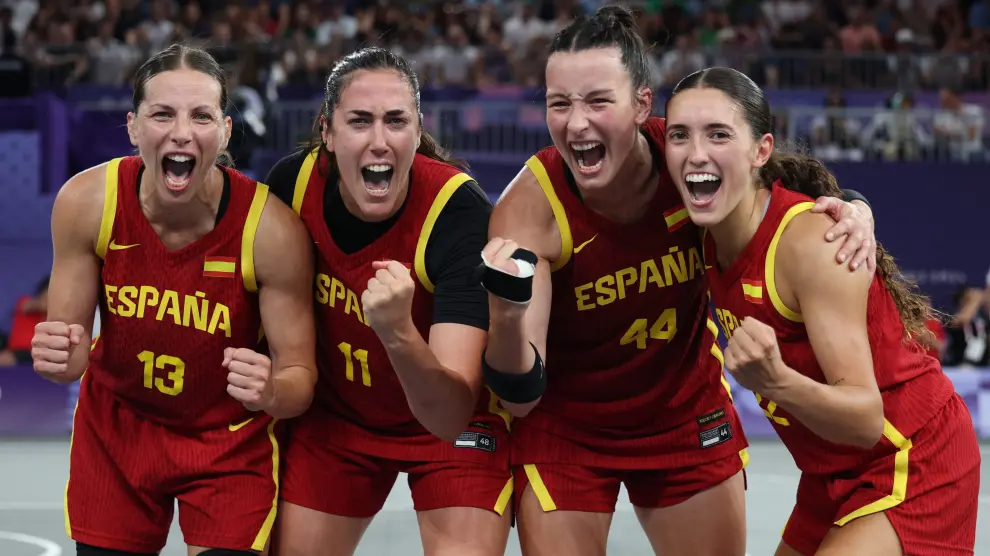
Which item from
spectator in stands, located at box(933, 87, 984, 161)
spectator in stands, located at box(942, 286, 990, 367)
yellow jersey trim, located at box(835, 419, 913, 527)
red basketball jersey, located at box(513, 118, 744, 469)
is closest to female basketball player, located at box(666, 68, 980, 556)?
yellow jersey trim, located at box(835, 419, 913, 527)

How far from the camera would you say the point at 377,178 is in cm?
380

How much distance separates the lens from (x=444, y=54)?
12523 millimetres

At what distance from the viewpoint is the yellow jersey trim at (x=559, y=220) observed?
3.88m

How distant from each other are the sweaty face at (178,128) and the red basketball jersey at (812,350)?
1613 mm

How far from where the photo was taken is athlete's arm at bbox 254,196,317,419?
379 cm

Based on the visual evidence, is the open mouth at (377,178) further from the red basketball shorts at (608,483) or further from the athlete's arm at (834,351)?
the athlete's arm at (834,351)

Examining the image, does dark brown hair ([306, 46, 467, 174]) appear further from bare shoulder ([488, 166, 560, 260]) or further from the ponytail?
the ponytail

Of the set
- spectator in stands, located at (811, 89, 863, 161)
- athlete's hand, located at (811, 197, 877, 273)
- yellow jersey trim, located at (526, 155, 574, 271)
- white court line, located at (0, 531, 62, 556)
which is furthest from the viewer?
spectator in stands, located at (811, 89, 863, 161)

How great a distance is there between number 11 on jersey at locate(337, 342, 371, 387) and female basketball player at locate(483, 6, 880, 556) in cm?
52

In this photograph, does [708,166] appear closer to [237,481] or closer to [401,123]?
[401,123]

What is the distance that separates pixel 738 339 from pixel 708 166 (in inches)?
25.1

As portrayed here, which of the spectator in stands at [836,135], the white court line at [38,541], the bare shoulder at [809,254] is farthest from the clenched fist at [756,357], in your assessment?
the spectator in stands at [836,135]

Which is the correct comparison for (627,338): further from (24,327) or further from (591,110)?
(24,327)

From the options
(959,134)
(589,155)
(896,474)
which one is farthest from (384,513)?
(959,134)
